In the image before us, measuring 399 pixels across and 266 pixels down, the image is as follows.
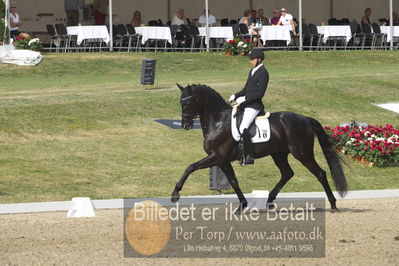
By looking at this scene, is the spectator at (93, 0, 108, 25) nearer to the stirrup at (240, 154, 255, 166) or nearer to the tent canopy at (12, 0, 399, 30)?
the tent canopy at (12, 0, 399, 30)

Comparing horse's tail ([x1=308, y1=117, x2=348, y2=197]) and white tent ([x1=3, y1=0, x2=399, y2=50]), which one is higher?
white tent ([x1=3, y1=0, x2=399, y2=50])

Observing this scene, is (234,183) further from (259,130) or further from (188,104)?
(188,104)

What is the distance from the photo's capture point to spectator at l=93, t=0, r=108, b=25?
37.6 meters

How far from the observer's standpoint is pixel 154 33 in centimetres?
3519

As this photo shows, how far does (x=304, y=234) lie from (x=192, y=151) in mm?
8073

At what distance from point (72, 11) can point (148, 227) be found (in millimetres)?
26042

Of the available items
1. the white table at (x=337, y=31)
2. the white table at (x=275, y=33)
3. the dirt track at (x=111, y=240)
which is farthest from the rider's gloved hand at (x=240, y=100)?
the white table at (x=337, y=31)

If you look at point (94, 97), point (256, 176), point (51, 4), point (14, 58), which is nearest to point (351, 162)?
point (256, 176)

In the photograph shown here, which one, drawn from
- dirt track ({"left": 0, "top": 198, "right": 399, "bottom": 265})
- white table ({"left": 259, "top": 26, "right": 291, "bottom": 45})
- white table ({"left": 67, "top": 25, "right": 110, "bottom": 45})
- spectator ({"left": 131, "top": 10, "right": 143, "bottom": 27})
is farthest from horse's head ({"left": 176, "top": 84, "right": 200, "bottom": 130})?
spectator ({"left": 131, "top": 10, "right": 143, "bottom": 27})

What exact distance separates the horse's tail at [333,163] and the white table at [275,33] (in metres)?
20.3

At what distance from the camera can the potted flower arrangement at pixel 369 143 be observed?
1978cm

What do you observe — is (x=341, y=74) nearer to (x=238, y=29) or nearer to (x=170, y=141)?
(x=238, y=29)

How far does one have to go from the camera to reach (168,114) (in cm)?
2348

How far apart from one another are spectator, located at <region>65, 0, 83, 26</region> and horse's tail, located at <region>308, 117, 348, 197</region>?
24138 mm
